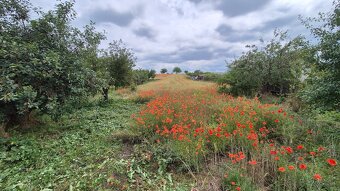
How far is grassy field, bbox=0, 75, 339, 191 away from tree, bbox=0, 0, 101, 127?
2.61ft

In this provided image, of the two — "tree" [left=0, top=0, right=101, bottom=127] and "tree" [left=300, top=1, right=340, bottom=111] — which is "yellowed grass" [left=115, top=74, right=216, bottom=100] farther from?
"tree" [left=300, top=1, right=340, bottom=111]

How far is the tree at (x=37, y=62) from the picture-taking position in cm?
387

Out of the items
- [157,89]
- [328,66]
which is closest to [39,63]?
[328,66]

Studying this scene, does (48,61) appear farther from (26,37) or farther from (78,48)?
(78,48)

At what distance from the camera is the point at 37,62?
4.04 metres

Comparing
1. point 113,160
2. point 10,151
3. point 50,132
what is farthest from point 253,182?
point 50,132

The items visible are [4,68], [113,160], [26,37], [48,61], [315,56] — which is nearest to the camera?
[113,160]

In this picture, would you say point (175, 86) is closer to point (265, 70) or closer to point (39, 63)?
point (265, 70)

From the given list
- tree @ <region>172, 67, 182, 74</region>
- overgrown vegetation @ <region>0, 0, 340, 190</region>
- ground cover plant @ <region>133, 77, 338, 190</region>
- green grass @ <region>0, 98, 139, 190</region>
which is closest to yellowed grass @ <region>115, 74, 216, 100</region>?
overgrown vegetation @ <region>0, 0, 340, 190</region>

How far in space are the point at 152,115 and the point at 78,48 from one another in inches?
125

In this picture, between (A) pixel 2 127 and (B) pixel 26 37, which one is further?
(B) pixel 26 37

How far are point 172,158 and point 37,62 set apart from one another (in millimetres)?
3506

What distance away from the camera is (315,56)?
4383 mm

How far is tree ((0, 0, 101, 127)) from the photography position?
12.7 ft
